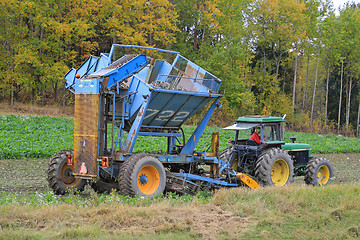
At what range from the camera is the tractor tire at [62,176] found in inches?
421

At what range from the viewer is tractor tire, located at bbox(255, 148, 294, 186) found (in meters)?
12.7

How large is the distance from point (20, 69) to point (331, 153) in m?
23.5

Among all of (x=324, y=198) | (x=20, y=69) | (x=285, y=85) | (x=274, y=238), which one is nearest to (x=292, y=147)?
(x=324, y=198)

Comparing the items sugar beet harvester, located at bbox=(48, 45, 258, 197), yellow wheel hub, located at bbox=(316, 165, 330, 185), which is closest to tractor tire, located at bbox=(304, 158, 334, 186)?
yellow wheel hub, located at bbox=(316, 165, 330, 185)

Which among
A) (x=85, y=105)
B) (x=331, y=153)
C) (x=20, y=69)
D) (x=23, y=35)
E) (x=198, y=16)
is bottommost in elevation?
(x=331, y=153)

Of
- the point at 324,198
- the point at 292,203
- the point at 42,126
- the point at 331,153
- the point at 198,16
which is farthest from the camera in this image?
the point at 198,16

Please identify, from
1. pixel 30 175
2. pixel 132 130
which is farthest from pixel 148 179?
pixel 30 175

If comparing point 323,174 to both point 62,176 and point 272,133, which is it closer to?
point 272,133

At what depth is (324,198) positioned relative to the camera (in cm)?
1051

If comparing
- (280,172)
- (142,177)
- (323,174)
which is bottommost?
(323,174)

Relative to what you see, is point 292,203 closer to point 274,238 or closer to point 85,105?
point 274,238

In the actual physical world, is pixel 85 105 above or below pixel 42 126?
above

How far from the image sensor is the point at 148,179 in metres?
10.4

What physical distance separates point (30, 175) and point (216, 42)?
106 feet
